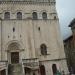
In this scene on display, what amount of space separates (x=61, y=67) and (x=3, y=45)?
32.1 ft

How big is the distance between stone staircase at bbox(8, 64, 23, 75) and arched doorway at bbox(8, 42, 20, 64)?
5.86 feet

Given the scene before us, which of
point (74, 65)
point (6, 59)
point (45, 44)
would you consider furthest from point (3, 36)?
point (74, 65)

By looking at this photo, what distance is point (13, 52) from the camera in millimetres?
33906

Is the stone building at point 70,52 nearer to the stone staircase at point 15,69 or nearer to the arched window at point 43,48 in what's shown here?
the arched window at point 43,48

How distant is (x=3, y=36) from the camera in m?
33.7

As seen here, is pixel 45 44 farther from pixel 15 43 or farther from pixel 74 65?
pixel 74 65

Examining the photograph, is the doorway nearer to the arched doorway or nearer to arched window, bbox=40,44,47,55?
the arched doorway

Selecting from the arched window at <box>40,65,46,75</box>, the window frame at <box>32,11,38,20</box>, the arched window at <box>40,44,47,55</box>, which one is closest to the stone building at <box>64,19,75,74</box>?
the arched window at <box>40,44,47,55</box>

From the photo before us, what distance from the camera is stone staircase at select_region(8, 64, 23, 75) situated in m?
30.8

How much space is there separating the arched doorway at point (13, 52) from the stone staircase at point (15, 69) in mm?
1786

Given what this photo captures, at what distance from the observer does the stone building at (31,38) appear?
32875mm

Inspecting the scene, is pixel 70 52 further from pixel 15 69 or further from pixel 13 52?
pixel 15 69

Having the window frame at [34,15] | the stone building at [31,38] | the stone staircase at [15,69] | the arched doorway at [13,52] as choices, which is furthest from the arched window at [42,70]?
the window frame at [34,15]

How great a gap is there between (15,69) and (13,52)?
357 centimetres
